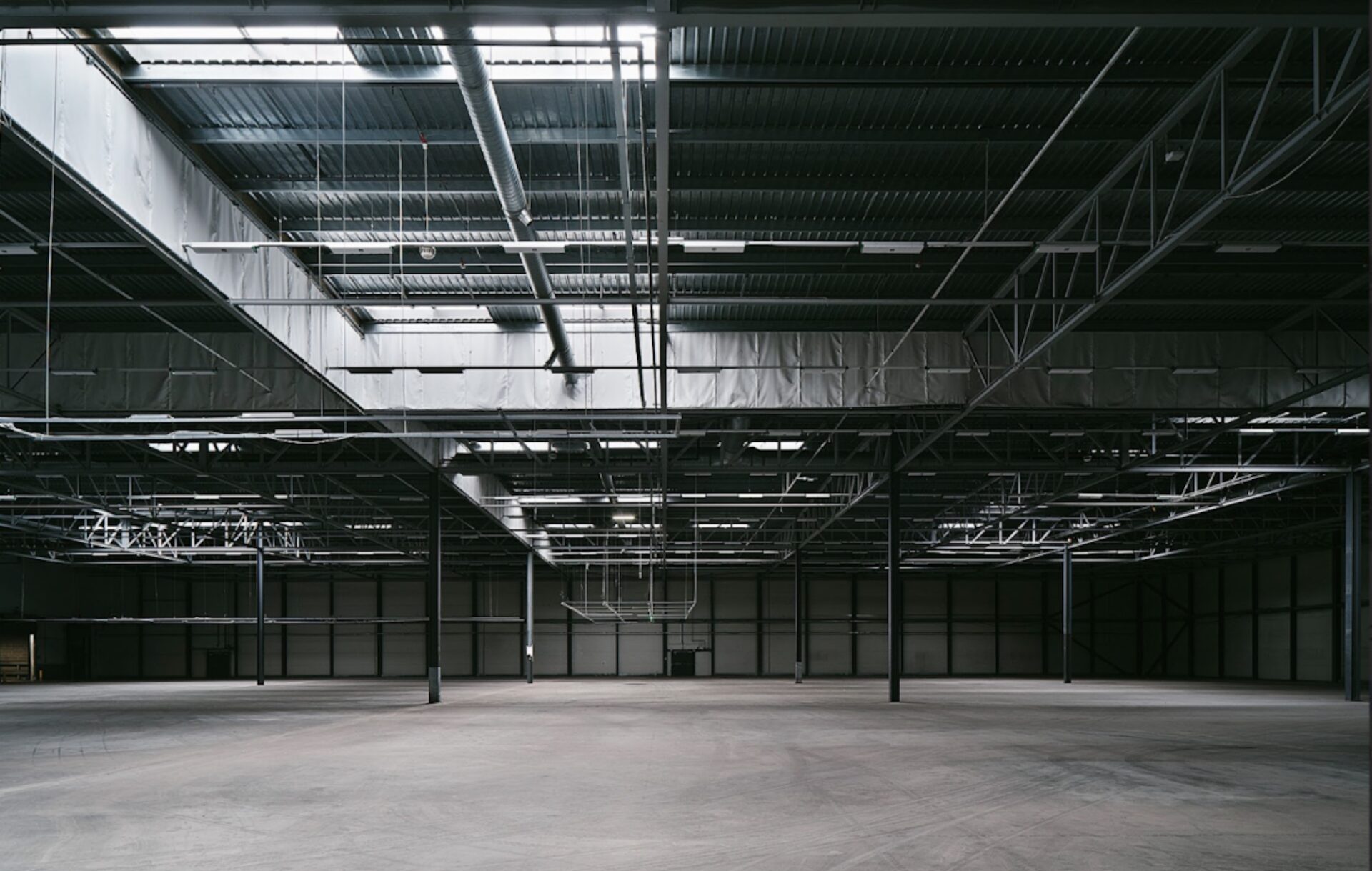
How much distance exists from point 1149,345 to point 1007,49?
12.7 metres

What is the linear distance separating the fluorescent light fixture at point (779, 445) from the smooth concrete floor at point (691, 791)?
8131mm

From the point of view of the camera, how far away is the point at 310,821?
12.2 meters

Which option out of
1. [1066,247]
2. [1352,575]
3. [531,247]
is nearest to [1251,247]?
[1066,247]

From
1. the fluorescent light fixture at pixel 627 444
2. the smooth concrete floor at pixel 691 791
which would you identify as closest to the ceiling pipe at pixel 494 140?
the smooth concrete floor at pixel 691 791

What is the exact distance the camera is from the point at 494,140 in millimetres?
13812

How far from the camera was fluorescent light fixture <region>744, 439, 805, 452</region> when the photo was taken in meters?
33.8

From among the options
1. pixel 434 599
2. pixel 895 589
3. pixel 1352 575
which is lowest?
pixel 434 599

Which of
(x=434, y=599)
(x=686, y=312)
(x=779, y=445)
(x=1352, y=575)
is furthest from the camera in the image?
(x=434, y=599)

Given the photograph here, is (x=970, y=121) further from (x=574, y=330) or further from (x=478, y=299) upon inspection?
(x=574, y=330)

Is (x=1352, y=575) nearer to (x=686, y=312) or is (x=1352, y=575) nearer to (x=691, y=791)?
(x=686, y=312)

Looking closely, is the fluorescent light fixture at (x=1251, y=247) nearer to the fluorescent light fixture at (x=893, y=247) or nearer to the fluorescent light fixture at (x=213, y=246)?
the fluorescent light fixture at (x=893, y=247)

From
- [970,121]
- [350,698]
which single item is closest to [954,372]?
[970,121]

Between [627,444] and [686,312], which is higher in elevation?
[686,312]

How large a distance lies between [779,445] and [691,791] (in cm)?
2080
